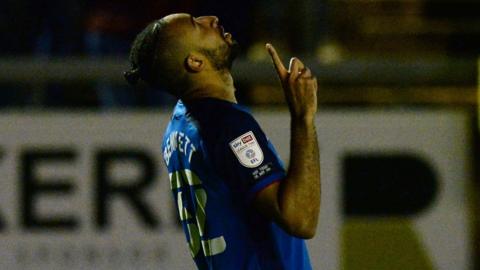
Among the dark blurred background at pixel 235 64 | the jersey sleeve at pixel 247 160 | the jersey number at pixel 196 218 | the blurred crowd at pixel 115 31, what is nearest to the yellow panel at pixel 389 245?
the dark blurred background at pixel 235 64

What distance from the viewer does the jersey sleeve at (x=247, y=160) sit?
A: 3396 millimetres

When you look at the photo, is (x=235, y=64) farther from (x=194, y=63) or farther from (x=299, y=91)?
(x=299, y=91)

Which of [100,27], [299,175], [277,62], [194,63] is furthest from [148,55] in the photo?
[100,27]

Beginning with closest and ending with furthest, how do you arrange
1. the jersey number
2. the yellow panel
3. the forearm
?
1. the forearm
2. the jersey number
3. the yellow panel

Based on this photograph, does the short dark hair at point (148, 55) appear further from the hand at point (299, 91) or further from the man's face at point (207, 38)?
the hand at point (299, 91)

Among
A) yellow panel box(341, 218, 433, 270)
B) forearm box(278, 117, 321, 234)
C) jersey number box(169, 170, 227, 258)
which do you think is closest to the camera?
forearm box(278, 117, 321, 234)

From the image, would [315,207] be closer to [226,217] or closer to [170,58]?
[226,217]

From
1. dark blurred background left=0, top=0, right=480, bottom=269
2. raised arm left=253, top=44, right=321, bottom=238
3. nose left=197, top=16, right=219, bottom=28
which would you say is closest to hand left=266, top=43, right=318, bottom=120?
raised arm left=253, top=44, right=321, bottom=238

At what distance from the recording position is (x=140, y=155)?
6.35 metres

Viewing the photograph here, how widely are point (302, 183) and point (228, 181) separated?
0.21 meters

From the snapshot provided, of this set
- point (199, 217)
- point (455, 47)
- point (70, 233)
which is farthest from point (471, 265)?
point (199, 217)

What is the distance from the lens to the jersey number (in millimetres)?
3525

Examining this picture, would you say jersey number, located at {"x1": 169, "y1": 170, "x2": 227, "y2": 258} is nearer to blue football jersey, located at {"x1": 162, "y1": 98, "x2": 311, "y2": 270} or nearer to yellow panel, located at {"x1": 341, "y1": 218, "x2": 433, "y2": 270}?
blue football jersey, located at {"x1": 162, "y1": 98, "x2": 311, "y2": 270}

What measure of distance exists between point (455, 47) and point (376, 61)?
0.89 metres
